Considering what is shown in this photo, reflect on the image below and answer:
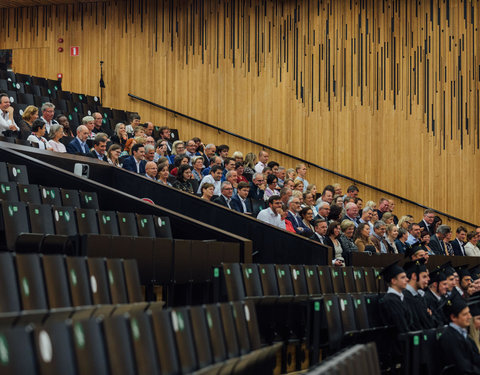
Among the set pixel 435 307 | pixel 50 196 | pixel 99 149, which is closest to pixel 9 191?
pixel 50 196

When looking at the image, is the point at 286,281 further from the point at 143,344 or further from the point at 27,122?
the point at 27,122

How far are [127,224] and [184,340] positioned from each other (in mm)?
1934

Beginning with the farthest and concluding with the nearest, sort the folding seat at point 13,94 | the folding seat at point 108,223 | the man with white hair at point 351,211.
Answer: the folding seat at point 13,94 → the man with white hair at point 351,211 → the folding seat at point 108,223

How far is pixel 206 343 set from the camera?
211cm

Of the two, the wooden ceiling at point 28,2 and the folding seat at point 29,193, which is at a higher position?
the wooden ceiling at point 28,2

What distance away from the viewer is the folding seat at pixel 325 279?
3.90 meters

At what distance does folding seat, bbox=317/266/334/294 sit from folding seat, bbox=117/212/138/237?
2.97ft

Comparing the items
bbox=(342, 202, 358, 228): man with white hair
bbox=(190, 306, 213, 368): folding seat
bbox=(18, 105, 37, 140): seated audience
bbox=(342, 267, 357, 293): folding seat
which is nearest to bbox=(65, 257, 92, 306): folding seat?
bbox=(190, 306, 213, 368): folding seat

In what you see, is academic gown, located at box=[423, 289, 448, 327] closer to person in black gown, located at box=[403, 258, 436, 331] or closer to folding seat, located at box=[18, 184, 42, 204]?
person in black gown, located at box=[403, 258, 436, 331]

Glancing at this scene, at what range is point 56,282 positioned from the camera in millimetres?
2219

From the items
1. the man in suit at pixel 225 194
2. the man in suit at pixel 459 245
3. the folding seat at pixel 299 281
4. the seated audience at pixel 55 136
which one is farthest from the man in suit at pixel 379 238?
the seated audience at pixel 55 136

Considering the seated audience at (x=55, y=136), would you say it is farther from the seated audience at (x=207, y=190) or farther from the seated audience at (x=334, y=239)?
the seated audience at (x=334, y=239)

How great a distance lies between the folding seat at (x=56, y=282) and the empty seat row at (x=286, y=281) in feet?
3.41

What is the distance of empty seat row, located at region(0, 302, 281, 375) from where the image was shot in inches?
53.7
